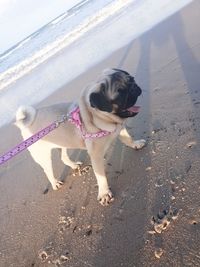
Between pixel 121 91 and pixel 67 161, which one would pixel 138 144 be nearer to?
pixel 67 161

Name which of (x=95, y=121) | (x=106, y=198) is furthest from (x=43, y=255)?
(x=95, y=121)

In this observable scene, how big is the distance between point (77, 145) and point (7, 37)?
13.4 meters

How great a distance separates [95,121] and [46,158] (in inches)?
39.0

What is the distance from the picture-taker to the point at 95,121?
13.8 feet

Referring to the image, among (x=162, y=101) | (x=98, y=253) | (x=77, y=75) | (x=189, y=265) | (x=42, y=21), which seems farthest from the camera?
(x=42, y=21)

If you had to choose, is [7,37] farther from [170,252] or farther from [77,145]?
[170,252]

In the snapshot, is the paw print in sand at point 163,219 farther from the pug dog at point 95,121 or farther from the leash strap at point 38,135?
the leash strap at point 38,135

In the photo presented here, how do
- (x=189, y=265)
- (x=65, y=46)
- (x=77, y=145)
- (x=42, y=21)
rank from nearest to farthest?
(x=189, y=265) → (x=77, y=145) → (x=65, y=46) → (x=42, y=21)

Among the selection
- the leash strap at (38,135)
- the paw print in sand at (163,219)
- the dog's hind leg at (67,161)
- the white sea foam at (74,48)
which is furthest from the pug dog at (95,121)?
the white sea foam at (74,48)

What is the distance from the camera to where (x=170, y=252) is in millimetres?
3297

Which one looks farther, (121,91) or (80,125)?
(80,125)

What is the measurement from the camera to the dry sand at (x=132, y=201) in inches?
139

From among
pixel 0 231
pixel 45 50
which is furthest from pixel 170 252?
pixel 45 50

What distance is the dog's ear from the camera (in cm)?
386
